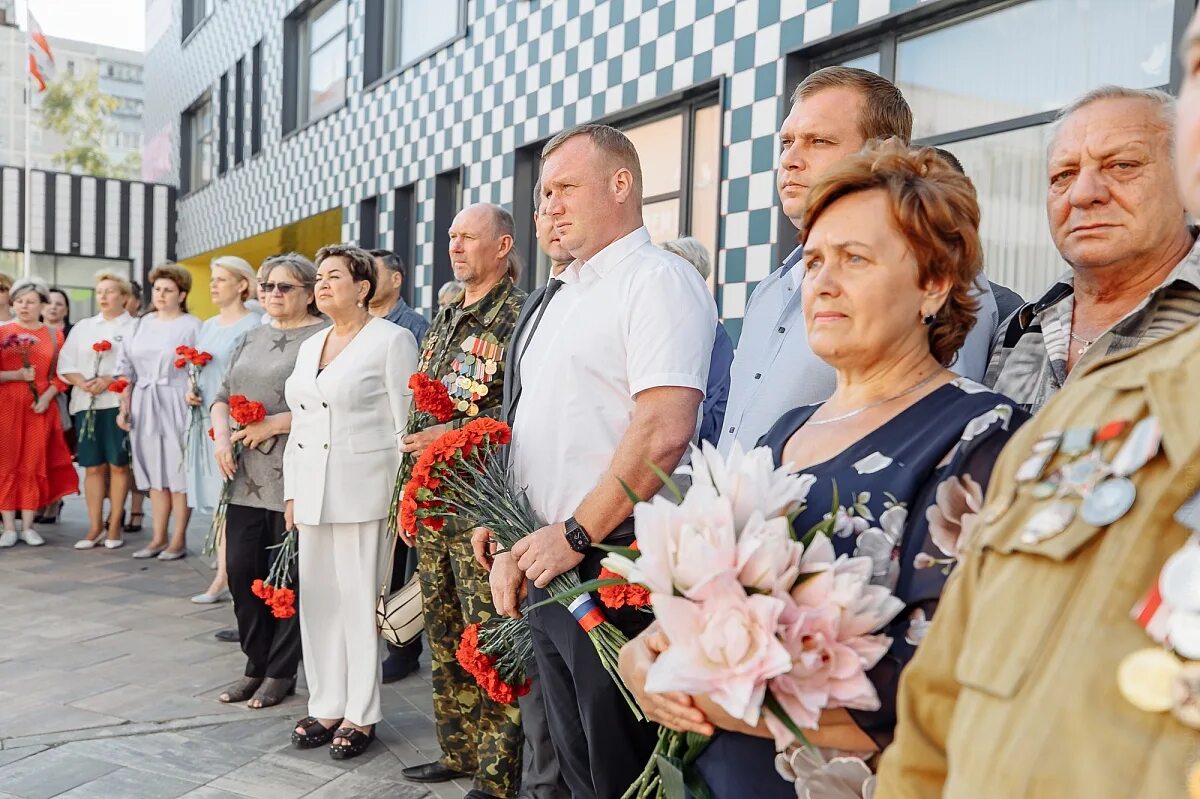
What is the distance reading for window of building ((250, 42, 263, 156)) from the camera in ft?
37.7

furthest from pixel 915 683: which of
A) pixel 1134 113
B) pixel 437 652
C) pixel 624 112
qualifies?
pixel 624 112

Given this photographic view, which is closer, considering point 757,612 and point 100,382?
point 757,612

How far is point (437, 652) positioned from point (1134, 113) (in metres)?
2.49

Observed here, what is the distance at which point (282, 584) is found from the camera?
3.66m

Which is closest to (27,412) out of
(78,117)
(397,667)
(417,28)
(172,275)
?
(172,275)

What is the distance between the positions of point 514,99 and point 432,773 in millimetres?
4688

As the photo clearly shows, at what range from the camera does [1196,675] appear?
643 millimetres

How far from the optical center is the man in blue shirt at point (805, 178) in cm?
192

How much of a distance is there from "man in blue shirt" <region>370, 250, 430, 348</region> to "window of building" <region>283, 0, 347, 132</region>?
4.85m

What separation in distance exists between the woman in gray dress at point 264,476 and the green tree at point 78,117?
33800 mm

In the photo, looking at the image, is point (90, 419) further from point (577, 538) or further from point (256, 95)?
point (577, 538)

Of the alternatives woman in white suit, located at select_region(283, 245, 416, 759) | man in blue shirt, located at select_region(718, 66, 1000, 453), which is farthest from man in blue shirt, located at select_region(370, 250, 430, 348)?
man in blue shirt, located at select_region(718, 66, 1000, 453)

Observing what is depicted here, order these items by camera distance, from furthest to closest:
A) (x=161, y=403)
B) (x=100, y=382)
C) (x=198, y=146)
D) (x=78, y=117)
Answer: (x=78, y=117) → (x=198, y=146) → (x=100, y=382) → (x=161, y=403)

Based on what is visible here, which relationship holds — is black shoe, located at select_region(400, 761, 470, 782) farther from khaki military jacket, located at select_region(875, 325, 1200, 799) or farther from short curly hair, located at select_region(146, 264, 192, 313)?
short curly hair, located at select_region(146, 264, 192, 313)
